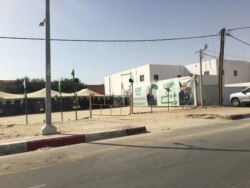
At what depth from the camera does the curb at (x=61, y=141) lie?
1003 cm

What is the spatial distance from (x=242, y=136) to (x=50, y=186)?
6.97 m

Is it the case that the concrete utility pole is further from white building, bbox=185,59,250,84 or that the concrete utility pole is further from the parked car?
white building, bbox=185,59,250,84

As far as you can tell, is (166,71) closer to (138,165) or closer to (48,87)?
(48,87)

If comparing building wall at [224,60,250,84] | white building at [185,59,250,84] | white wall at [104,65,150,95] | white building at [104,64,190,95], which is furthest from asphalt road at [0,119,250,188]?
white wall at [104,65,150,95]

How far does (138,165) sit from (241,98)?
23.3 m

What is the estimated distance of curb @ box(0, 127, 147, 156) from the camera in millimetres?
10031

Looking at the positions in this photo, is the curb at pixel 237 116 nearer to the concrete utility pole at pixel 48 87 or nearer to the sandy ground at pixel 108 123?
the sandy ground at pixel 108 123

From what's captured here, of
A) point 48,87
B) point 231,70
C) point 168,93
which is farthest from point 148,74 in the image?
point 48,87

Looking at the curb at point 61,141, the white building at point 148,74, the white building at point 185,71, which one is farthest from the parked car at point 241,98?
the white building at point 148,74

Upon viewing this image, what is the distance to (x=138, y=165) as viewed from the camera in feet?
23.5

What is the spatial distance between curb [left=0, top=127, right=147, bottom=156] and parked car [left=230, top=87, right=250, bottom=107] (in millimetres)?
17202

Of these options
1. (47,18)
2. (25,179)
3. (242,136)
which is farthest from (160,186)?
(47,18)

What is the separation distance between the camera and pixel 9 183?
20.3 feet

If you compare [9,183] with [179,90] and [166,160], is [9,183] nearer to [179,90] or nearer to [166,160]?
[166,160]
